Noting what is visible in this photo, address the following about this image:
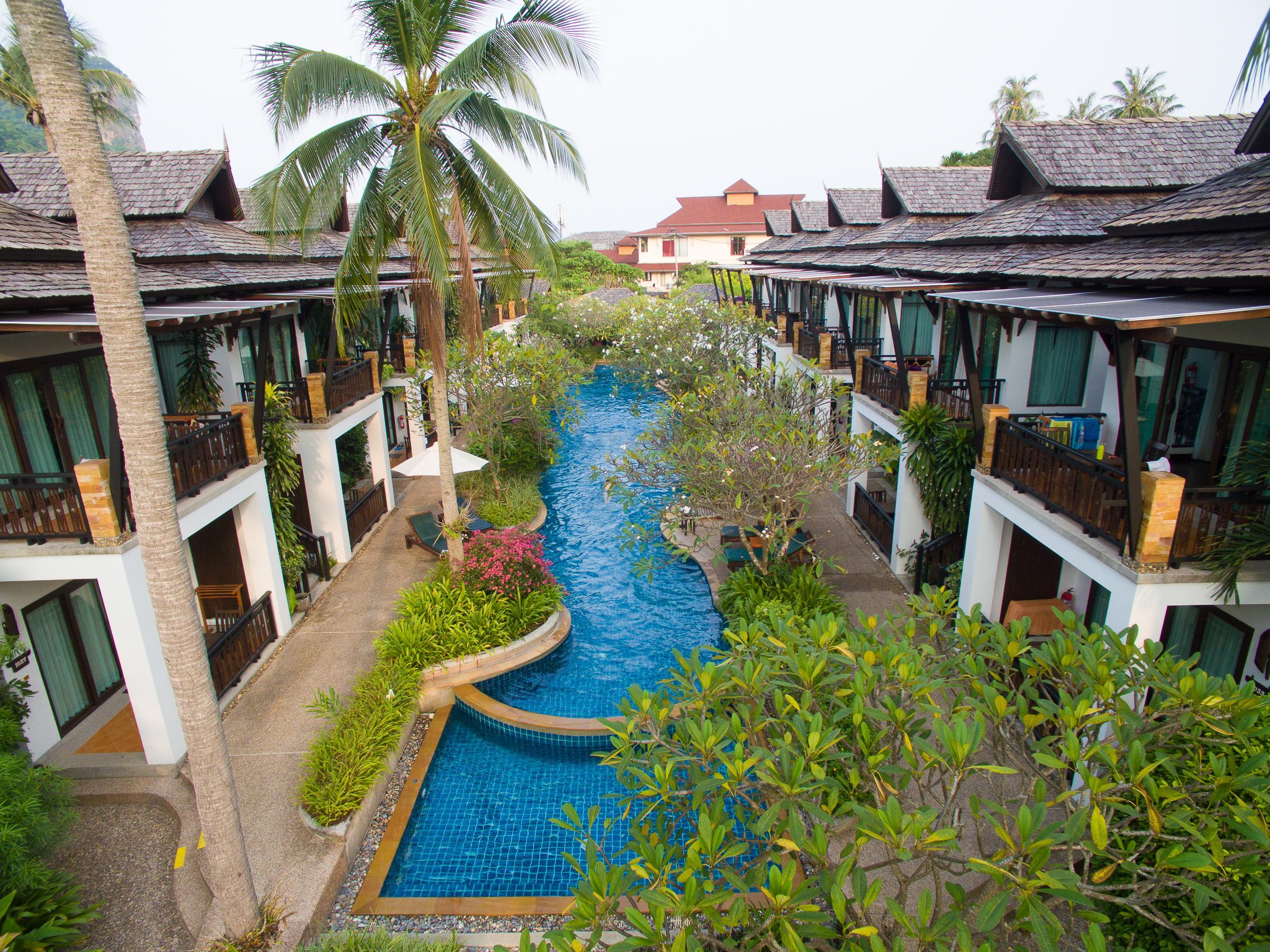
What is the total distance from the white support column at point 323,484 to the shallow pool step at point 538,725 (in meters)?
5.79

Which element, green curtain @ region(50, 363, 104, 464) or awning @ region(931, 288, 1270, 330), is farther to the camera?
green curtain @ region(50, 363, 104, 464)

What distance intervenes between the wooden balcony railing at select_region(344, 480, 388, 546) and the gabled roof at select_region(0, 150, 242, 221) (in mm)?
6506

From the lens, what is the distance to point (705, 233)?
2566 inches

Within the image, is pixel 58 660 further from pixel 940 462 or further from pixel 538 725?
pixel 940 462

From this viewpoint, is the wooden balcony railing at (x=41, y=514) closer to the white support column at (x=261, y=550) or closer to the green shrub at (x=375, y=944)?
the white support column at (x=261, y=550)

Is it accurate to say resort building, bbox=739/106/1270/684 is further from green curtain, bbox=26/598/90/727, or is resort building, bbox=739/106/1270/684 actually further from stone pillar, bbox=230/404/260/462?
green curtain, bbox=26/598/90/727

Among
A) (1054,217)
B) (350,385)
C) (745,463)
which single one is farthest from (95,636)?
(1054,217)

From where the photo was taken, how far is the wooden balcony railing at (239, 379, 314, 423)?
13656 millimetres

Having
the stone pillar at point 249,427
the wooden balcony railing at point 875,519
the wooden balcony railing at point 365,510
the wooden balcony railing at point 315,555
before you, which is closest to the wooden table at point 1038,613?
the wooden balcony railing at point 875,519

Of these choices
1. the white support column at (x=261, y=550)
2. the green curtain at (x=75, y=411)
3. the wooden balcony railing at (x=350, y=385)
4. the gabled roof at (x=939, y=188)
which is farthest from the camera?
the gabled roof at (x=939, y=188)

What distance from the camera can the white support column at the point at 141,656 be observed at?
7.86 metres

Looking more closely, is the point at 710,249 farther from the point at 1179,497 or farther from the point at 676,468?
the point at 1179,497

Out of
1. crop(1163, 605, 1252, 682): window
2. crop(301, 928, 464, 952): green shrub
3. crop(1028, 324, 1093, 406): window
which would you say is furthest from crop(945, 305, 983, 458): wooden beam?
crop(301, 928, 464, 952): green shrub

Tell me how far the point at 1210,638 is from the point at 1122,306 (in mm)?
4022
